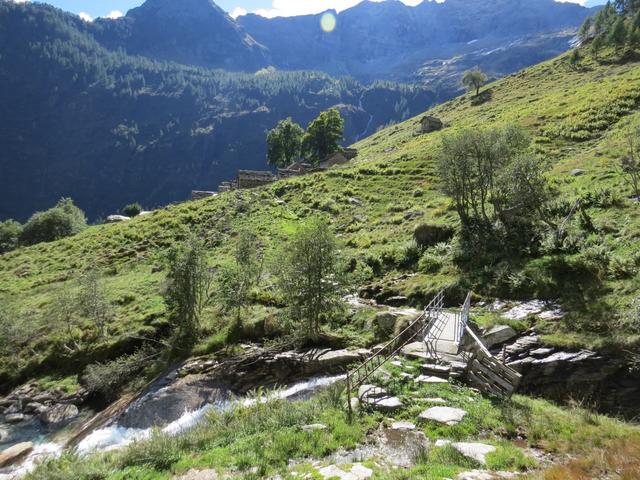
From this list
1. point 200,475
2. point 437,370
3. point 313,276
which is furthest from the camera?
point 313,276

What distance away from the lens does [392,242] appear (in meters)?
31.0

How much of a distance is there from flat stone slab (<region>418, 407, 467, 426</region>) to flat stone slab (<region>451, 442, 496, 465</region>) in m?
1.13

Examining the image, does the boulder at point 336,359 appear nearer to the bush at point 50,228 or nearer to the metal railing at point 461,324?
the metal railing at point 461,324

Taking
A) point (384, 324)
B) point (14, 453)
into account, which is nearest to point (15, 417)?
point (14, 453)

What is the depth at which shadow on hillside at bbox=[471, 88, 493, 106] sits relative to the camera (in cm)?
8688

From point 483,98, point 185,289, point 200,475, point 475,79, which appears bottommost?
point 200,475

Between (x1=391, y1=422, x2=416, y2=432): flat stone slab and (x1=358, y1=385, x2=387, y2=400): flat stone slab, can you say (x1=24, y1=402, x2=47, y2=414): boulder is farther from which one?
(x1=391, y1=422, x2=416, y2=432): flat stone slab

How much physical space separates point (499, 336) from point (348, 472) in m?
9.63

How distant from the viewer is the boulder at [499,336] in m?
15.8

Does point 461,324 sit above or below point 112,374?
above

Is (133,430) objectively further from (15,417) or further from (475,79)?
(475,79)

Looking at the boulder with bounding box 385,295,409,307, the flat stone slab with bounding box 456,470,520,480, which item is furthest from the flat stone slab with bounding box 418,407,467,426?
the boulder with bounding box 385,295,409,307

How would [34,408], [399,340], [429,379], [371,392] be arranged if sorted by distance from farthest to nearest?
[34,408] → [399,340] → [429,379] → [371,392]

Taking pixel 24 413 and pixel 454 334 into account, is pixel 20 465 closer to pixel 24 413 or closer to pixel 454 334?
pixel 24 413
